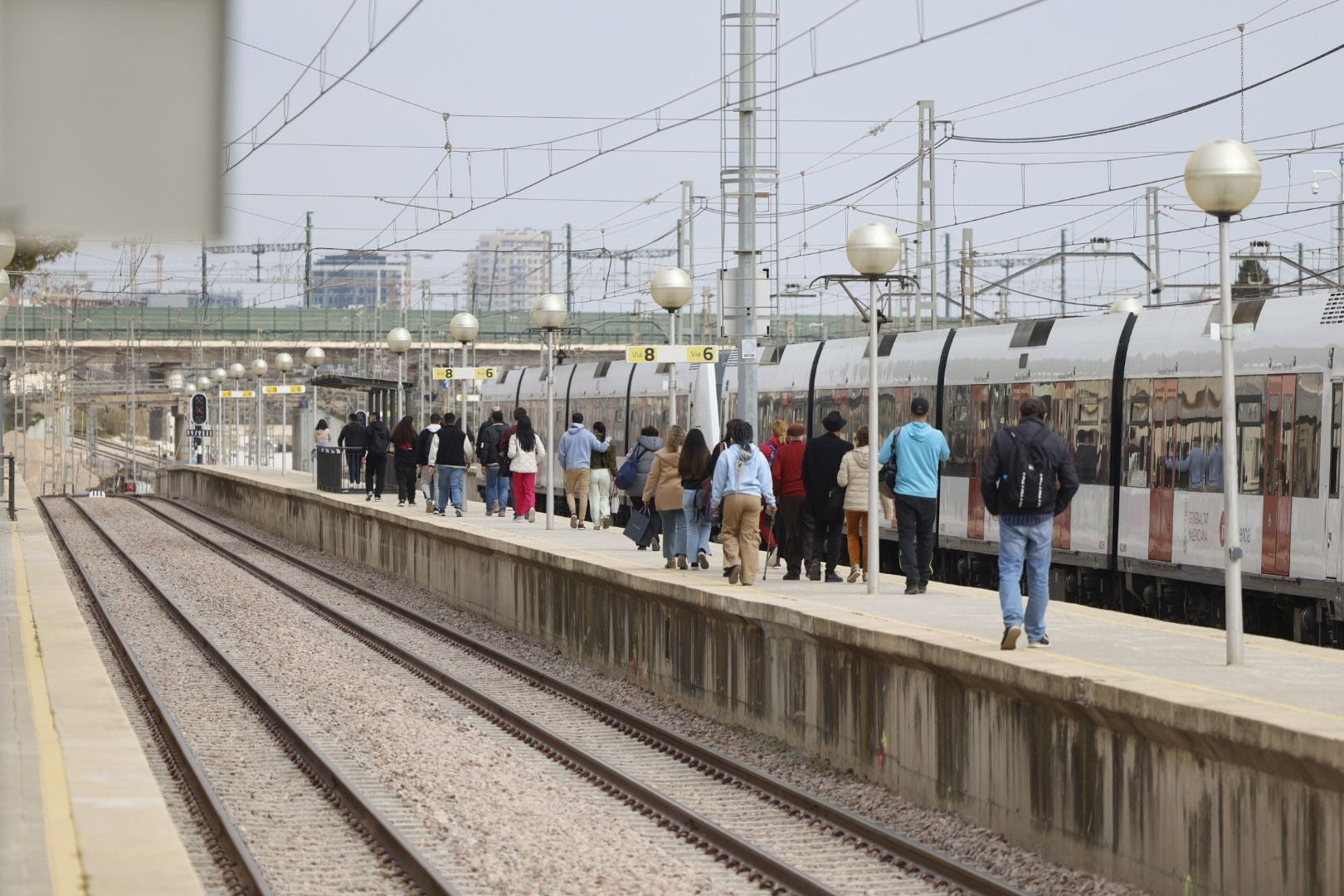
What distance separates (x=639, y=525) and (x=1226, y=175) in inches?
448

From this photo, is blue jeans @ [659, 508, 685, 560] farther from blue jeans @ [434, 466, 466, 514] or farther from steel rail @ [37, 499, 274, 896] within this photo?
blue jeans @ [434, 466, 466, 514]

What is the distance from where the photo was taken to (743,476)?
16.5m

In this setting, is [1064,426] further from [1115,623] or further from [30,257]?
[30,257]

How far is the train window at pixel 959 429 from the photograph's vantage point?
25031 millimetres

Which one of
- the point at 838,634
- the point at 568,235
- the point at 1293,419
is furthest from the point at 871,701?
the point at 568,235

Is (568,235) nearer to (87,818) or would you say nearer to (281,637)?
(281,637)

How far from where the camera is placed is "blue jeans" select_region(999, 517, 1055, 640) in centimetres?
1186

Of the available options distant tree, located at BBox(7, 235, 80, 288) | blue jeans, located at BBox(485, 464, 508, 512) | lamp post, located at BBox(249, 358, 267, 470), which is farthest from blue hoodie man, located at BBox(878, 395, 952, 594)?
lamp post, located at BBox(249, 358, 267, 470)

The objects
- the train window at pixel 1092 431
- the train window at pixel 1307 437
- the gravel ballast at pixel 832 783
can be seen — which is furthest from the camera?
the train window at pixel 1092 431

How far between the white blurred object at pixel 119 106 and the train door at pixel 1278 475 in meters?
14.9

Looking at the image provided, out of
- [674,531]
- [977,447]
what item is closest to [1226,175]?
[674,531]

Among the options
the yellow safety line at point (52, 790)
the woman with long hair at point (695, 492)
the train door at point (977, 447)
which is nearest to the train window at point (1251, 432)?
the woman with long hair at point (695, 492)

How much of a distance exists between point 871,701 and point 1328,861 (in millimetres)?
5017

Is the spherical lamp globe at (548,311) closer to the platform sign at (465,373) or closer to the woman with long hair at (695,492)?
the platform sign at (465,373)
